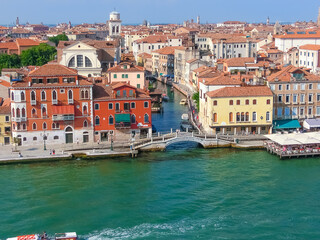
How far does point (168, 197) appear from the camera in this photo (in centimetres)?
2688

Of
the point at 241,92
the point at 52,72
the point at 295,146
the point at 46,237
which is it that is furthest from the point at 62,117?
the point at 295,146

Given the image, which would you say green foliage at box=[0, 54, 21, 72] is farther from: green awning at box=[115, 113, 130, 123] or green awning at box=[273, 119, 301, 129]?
green awning at box=[273, 119, 301, 129]

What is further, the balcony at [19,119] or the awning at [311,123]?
the awning at [311,123]

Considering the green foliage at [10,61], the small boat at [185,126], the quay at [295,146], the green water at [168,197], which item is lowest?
the green water at [168,197]

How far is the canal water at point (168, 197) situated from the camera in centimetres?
2311

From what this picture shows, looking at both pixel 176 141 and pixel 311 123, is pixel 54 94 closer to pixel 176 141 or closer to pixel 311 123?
pixel 176 141

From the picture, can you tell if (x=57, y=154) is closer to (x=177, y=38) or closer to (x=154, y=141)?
(x=154, y=141)

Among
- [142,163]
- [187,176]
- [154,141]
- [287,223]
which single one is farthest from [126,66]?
[287,223]

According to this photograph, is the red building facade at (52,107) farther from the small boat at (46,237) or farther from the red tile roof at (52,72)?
the small boat at (46,237)

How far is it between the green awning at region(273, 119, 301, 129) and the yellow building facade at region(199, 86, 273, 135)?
0.71 metres

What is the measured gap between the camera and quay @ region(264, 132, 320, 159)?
3397 cm

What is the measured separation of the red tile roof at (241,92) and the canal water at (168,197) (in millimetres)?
4368

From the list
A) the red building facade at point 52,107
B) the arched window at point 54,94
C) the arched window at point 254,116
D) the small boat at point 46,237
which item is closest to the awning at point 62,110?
the red building facade at point 52,107

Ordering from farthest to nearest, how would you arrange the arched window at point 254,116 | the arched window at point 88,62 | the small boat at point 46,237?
1. the arched window at point 88,62
2. the arched window at point 254,116
3. the small boat at point 46,237
